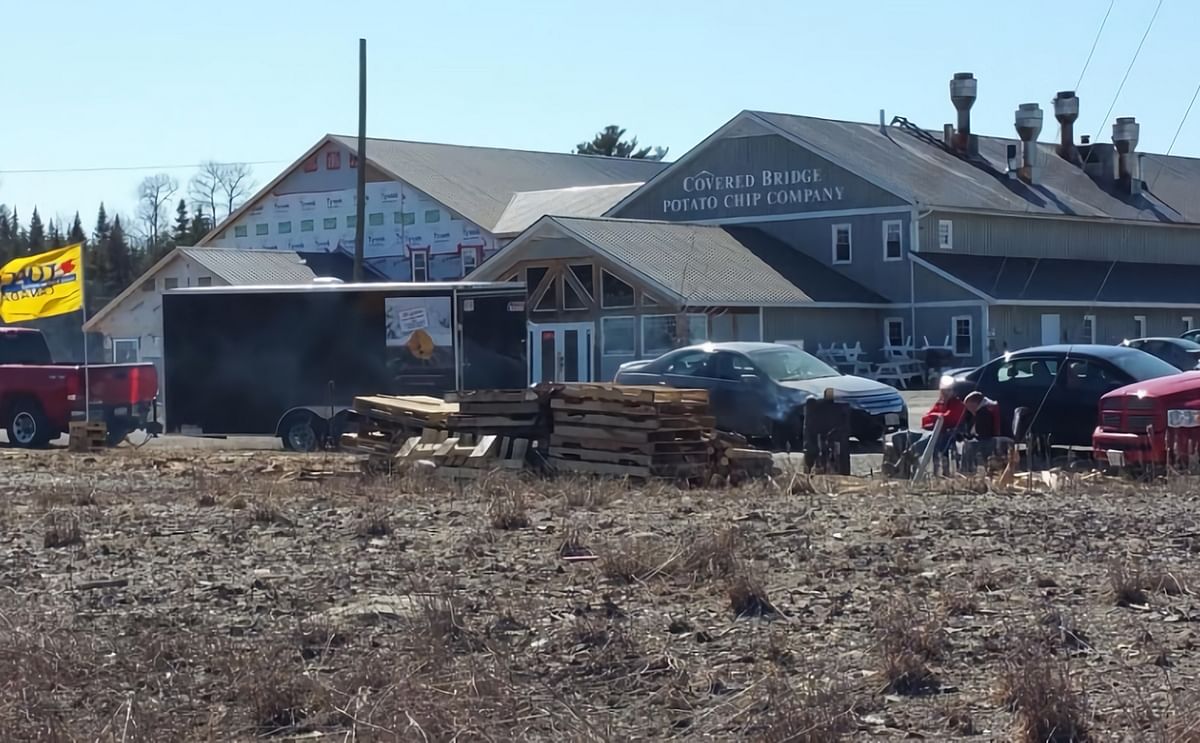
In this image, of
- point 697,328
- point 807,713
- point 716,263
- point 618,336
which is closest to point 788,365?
point 807,713

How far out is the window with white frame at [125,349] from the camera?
53969mm

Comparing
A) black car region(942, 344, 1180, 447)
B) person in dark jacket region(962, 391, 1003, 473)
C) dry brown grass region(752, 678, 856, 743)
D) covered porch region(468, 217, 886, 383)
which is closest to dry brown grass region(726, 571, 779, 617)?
dry brown grass region(752, 678, 856, 743)

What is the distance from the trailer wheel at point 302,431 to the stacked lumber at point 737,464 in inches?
362

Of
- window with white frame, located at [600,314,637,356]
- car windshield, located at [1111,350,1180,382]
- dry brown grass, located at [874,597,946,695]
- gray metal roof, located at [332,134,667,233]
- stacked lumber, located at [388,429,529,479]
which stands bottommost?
dry brown grass, located at [874,597,946,695]

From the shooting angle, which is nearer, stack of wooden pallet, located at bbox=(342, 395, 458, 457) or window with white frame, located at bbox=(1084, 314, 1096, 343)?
stack of wooden pallet, located at bbox=(342, 395, 458, 457)

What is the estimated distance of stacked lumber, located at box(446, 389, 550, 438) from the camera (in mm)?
17688

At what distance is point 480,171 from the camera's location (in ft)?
221

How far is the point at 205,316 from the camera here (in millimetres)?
25672

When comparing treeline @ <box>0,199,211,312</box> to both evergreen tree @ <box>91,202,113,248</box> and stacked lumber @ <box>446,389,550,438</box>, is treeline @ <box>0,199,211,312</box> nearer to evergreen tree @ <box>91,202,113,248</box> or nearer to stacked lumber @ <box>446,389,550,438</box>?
evergreen tree @ <box>91,202,113,248</box>

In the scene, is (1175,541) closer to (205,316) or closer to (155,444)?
(205,316)

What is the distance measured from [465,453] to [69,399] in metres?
11.2

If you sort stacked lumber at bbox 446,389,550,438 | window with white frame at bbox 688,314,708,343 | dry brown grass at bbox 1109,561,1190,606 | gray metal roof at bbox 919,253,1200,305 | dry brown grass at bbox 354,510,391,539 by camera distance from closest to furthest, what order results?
dry brown grass at bbox 1109,561,1190,606 → dry brown grass at bbox 354,510,391,539 → stacked lumber at bbox 446,389,550,438 → window with white frame at bbox 688,314,708,343 → gray metal roof at bbox 919,253,1200,305

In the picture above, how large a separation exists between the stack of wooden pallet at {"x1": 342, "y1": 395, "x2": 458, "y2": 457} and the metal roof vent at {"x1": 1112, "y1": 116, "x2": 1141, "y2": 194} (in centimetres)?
4559

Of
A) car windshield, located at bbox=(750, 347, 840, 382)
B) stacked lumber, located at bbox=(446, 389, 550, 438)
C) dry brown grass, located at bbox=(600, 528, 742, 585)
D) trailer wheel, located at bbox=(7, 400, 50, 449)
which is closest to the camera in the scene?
dry brown grass, located at bbox=(600, 528, 742, 585)
